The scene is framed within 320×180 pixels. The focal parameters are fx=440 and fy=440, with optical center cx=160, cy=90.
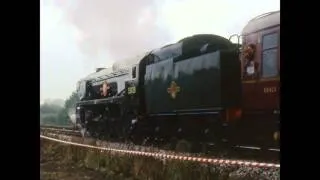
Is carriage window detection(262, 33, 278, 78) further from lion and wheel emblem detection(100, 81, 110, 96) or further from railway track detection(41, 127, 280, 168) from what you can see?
lion and wheel emblem detection(100, 81, 110, 96)

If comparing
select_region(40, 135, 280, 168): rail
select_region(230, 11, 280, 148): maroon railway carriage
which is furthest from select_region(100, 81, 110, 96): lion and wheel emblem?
select_region(230, 11, 280, 148): maroon railway carriage

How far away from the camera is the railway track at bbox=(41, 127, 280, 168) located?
313cm

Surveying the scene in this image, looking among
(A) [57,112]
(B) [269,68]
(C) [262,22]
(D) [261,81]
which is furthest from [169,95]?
(A) [57,112]

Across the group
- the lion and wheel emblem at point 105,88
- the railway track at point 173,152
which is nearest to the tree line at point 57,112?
the railway track at point 173,152

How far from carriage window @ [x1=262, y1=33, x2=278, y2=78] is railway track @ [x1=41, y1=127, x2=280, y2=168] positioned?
78cm

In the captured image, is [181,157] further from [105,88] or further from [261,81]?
[105,88]

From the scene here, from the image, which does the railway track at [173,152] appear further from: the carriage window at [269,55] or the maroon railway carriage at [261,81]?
the carriage window at [269,55]

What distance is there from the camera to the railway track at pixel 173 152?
10.3 ft

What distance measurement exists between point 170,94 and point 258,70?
911 millimetres

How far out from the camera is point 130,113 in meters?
4.78

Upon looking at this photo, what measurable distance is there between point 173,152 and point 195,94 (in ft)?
2.95

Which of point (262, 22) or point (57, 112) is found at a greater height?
point (262, 22)

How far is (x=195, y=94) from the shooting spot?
429cm
